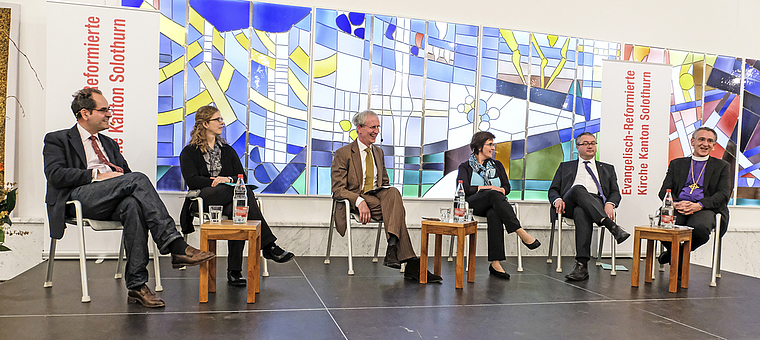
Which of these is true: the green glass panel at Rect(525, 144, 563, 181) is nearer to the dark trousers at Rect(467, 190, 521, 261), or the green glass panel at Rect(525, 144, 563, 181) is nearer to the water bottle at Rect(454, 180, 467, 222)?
the dark trousers at Rect(467, 190, 521, 261)

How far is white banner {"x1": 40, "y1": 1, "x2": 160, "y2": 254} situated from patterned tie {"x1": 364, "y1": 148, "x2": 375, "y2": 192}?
1595 millimetres

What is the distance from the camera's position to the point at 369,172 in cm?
427

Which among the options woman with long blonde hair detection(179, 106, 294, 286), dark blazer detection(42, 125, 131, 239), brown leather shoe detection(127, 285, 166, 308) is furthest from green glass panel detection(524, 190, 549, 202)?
dark blazer detection(42, 125, 131, 239)

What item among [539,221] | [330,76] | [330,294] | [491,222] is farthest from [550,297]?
[330,76]

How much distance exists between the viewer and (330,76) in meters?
4.88

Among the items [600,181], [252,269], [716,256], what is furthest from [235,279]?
[716,256]

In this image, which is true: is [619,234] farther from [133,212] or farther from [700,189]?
[133,212]

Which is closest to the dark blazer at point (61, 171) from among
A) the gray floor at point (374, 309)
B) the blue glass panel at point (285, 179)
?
the gray floor at point (374, 309)

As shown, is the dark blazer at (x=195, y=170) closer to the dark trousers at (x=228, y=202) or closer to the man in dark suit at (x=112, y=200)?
the dark trousers at (x=228, y=202)

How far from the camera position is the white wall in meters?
4.29

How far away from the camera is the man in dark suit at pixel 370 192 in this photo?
3686mm

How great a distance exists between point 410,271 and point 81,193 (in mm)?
2049

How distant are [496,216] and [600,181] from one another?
120cm

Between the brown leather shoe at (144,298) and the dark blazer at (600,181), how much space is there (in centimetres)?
317
